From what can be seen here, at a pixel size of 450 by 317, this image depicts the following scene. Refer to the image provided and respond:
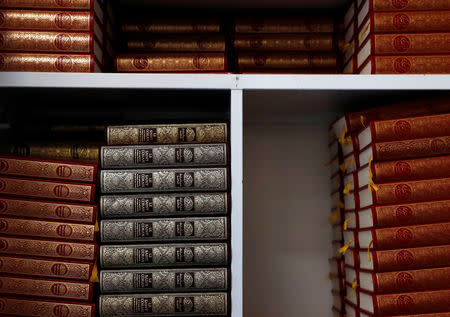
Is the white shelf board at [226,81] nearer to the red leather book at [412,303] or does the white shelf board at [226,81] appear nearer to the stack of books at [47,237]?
the stack of books at [47,237]

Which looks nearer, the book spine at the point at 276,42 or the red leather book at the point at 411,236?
the red leather book at the point at 411,236

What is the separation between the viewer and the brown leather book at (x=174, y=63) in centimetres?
106

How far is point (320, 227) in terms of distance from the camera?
4.26 ft

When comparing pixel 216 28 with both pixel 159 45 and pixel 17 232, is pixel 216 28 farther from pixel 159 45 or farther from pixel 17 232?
pixel 17 232

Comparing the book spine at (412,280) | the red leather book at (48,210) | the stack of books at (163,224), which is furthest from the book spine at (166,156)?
the book spine at (412,280)

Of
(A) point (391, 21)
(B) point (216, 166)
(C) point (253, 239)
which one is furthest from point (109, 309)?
(A) point (391, 21)

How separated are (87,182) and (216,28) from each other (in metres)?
0.52

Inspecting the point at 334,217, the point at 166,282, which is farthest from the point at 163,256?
the point at 334,217

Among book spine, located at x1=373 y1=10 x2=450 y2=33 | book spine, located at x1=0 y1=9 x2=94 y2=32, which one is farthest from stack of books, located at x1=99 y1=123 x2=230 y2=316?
book spine, located at x1=373 y1=10 x2=450 y2=33

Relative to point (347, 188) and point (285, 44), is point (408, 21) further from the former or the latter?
point (347, 188)

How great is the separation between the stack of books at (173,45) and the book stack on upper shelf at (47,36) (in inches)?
4.3

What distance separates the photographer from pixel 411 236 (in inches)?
38.1

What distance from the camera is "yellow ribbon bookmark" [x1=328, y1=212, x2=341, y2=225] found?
1.21 m

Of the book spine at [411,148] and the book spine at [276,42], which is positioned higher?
the book spine at [276,42]
